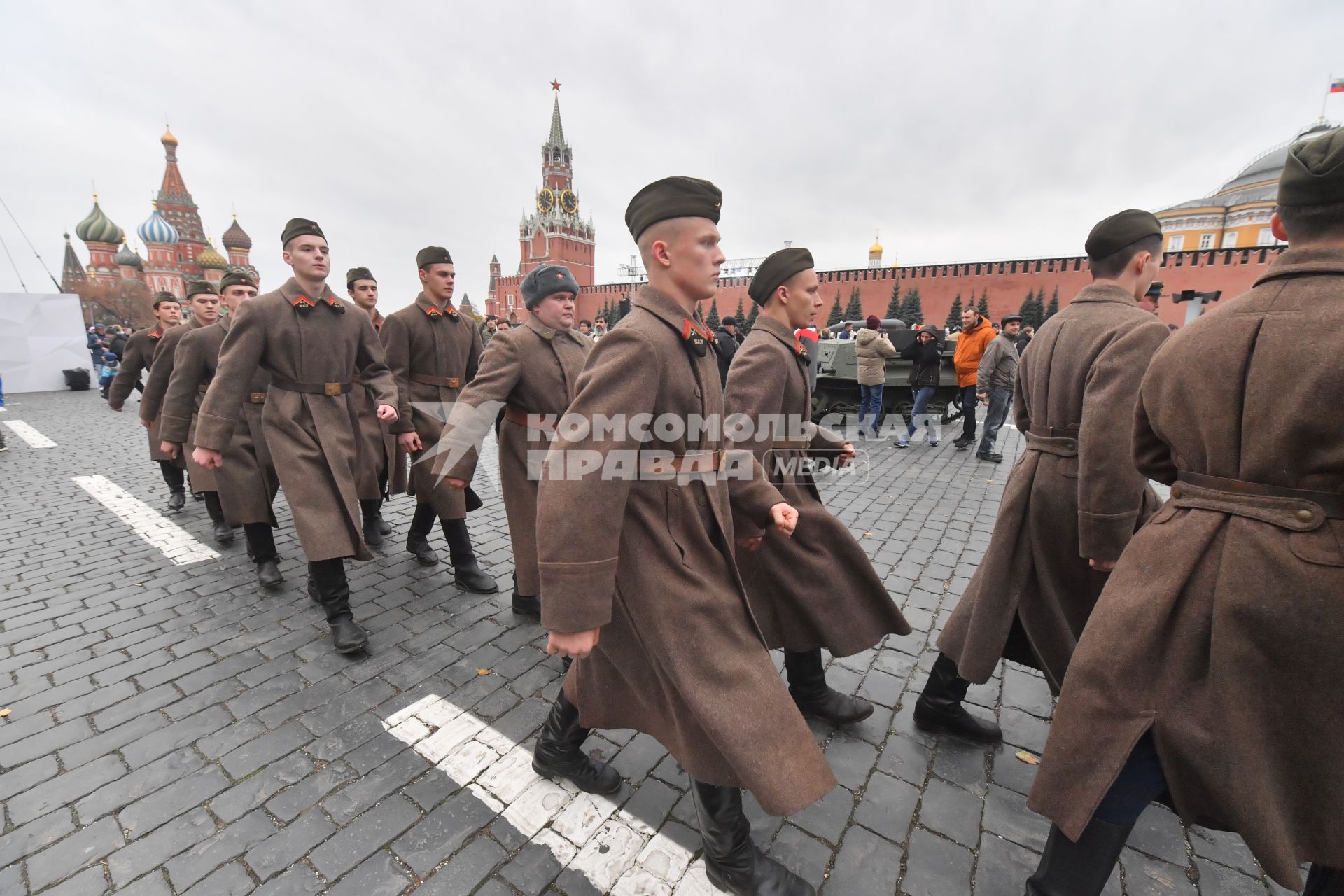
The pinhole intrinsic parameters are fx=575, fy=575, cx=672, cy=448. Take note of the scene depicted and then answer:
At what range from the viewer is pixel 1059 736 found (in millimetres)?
1429

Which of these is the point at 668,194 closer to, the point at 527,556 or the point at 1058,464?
the point at 1058,464

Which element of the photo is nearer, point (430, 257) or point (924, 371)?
point (430, 257)

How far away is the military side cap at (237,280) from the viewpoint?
4969mm

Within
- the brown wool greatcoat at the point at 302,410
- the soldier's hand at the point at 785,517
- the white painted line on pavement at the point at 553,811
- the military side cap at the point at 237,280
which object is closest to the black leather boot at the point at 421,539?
the brown wool greatcoat at the point at 302,410

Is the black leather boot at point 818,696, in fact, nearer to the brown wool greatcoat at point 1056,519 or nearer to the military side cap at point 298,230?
the brown wool greatcoat at point 1056,519

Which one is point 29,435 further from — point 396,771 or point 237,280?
point 396,771

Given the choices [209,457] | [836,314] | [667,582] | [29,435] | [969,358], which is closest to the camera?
[667,582]

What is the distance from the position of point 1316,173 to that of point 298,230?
4244 millimetres

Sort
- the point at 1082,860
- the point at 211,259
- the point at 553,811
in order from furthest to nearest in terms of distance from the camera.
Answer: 1. the point at 211,259
2. the point at 553,811
3. the point at 1082,860

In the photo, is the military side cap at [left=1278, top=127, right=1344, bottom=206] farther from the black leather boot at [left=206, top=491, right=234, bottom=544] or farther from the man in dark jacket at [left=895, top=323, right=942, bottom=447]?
the man in dark jacket at [left=895, top=323, right=942, bottom=447]

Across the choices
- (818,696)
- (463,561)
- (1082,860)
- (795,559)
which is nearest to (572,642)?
(795,559)

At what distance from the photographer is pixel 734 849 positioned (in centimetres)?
181

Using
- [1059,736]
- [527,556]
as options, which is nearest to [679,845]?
[1059,736]

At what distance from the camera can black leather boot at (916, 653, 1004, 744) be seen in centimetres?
252
